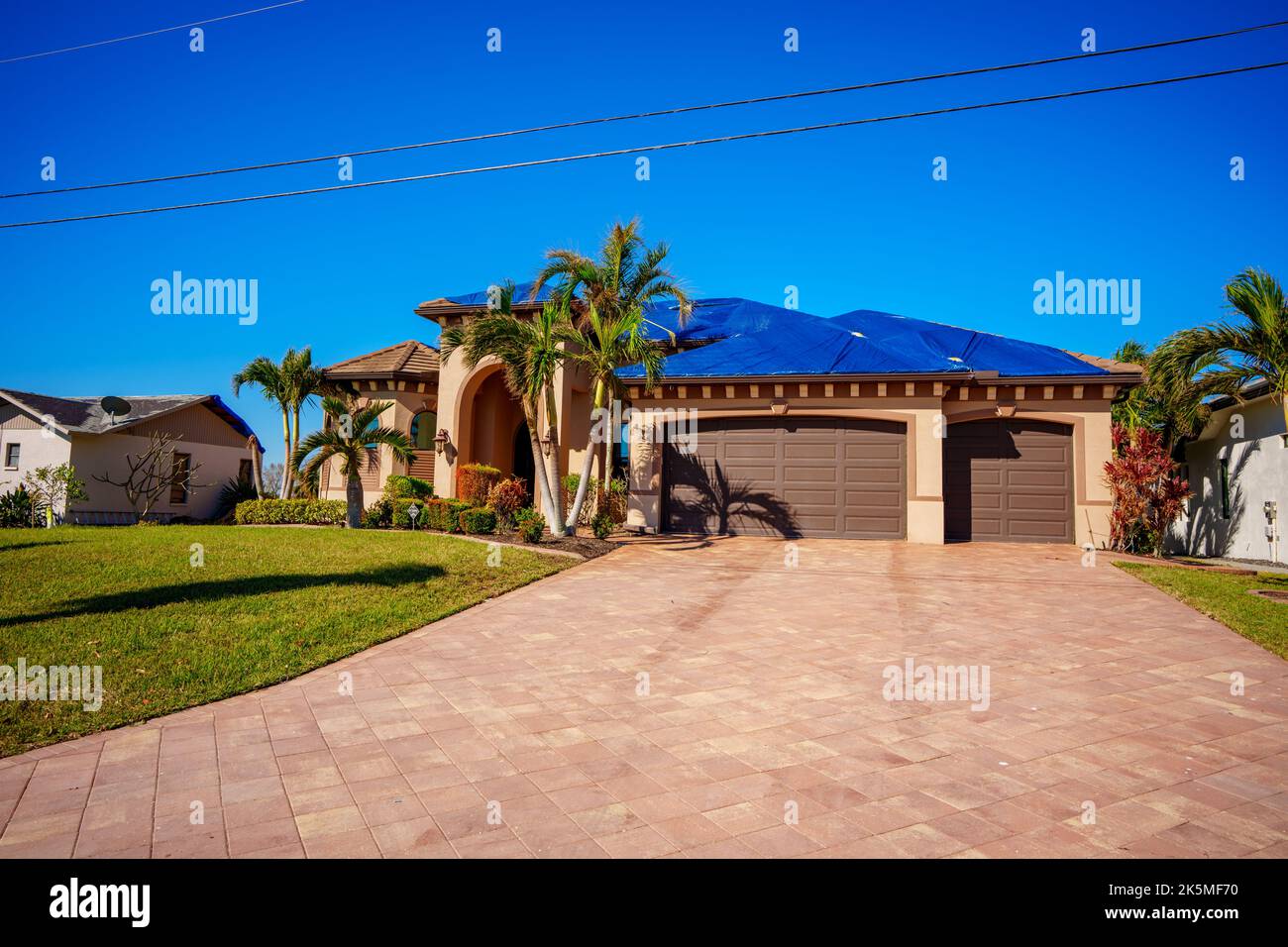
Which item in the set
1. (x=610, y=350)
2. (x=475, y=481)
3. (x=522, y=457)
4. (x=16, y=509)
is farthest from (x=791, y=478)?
(x=16, y=509)

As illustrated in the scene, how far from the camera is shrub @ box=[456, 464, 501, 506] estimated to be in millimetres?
17406

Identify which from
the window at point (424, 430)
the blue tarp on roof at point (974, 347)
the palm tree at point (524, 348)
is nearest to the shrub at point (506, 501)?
the palm tree at point (524, 348)

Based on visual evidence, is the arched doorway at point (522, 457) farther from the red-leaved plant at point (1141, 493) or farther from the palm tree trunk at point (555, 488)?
the red-leaved plant at point (1141, 493)

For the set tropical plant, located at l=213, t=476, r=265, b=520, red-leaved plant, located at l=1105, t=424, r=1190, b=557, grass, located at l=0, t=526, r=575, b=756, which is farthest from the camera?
tropical plant, located at l=213, t=476, r=265, b=520

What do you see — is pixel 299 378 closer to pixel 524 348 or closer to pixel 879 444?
pixel 524 348

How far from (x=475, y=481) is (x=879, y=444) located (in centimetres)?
1010

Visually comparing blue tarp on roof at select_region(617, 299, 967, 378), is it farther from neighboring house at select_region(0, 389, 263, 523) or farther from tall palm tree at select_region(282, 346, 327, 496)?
neighboring house at select_region(0, 389, 263, 523)

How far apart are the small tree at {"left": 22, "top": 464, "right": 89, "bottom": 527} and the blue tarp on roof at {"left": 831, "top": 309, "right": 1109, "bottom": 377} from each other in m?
23.3

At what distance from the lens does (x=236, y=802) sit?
11.8 feet

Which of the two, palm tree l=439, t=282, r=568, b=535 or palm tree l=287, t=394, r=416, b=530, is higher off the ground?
palm tree l=439, t=282, r=568, b=535

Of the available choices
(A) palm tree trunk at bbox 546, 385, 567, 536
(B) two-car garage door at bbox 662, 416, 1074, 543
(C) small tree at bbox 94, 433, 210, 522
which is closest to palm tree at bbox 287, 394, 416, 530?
(A) palm tree trunk at bbox 546, 385, 567, 536

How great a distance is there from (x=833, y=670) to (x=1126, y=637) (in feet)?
12.0

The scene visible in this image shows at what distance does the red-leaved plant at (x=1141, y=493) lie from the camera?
14742 millimetres

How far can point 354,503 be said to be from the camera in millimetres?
15805
